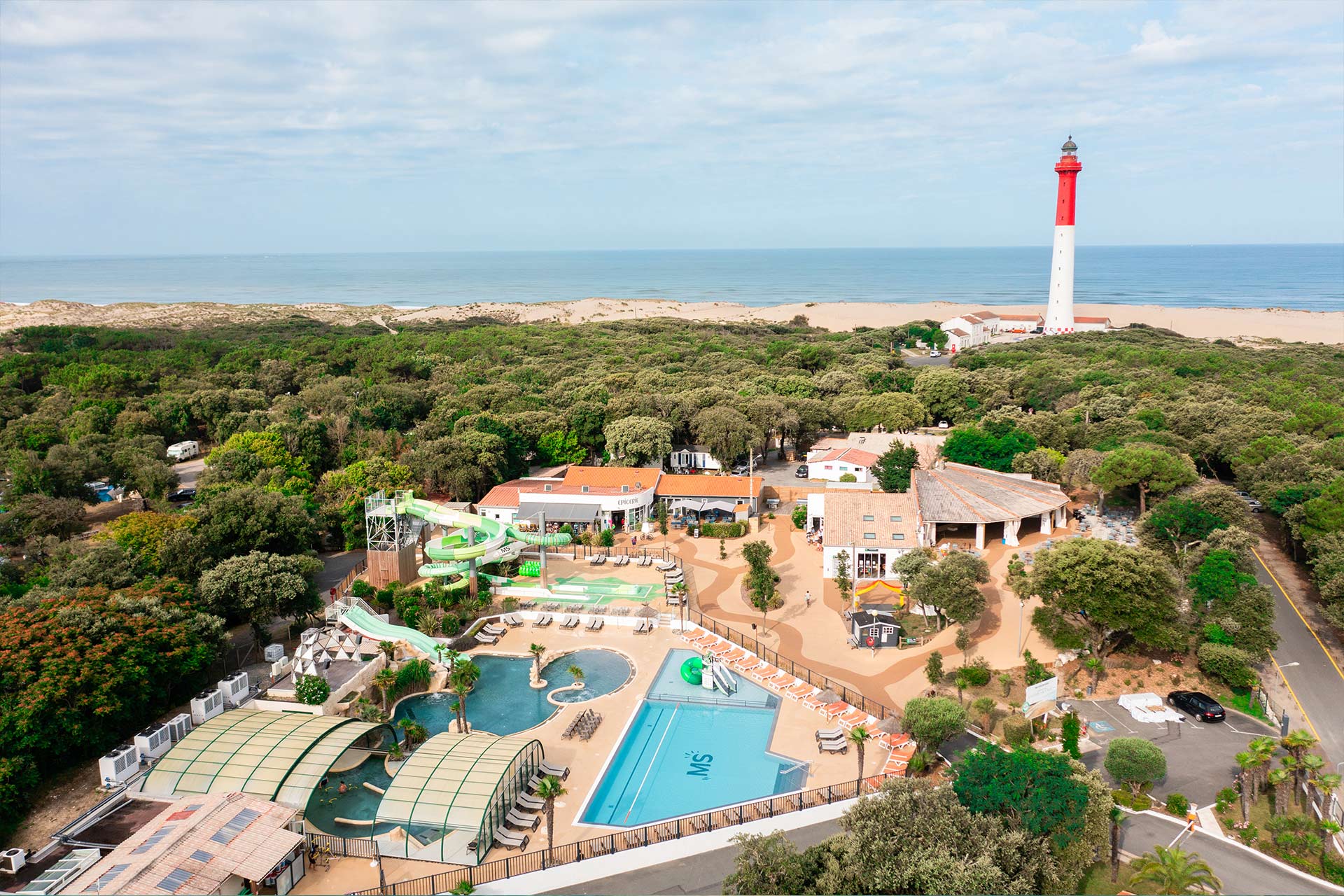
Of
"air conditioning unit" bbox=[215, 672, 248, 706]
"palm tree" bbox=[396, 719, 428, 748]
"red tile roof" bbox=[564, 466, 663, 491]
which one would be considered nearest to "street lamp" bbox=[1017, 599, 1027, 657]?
"red tile roof" bbox=[564, 466, 663, 491]

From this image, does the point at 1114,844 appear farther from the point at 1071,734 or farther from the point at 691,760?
the point at 691,760

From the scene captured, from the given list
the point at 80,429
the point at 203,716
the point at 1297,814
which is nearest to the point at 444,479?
the point at 203,716

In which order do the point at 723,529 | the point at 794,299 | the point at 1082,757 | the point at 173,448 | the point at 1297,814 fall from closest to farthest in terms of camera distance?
the point at 1297,814, the point at 1082,757, the point at 723,529, the point at 173,448, the point at 794,299

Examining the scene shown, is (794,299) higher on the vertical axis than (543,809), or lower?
higher

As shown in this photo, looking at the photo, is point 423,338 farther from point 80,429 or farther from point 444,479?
point 444,479

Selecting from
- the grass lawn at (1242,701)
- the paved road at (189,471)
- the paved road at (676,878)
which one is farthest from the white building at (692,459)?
the paved road at (676,878)

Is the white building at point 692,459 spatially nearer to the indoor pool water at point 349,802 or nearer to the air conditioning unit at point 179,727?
the indoor pool water at point 349,802

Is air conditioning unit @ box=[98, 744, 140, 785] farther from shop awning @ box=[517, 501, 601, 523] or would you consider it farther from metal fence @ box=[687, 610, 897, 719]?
shop awning @ box=[517, 501, 601, 523]
